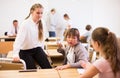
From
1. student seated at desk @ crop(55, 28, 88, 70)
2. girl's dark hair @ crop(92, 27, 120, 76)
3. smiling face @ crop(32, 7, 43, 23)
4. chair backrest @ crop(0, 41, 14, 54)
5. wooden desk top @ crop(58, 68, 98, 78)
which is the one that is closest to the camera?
girl's dark hair @ crop(92, 27, 120, 76)

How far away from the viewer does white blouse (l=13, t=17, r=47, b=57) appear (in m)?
3.41

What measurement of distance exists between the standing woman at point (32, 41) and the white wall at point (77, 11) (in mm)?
6587

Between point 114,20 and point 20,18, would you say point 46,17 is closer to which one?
point 20,18

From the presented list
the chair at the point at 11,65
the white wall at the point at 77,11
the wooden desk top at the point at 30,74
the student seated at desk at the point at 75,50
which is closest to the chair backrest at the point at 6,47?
the chair at the point at 11,65

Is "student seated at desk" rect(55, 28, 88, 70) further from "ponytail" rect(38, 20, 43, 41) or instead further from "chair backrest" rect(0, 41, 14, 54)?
"chair backrest" rect(0, 41, 14, 54)

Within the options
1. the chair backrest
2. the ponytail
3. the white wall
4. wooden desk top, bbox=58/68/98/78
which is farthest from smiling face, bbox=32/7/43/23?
the white wall

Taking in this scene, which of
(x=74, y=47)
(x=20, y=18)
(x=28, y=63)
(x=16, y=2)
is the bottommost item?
(x=28, y=63)

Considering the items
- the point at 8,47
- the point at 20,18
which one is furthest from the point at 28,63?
the point at 20,18

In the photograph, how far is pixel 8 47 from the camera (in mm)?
4746

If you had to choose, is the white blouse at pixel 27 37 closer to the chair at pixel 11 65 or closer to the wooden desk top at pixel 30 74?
the chair at pixel 11 65

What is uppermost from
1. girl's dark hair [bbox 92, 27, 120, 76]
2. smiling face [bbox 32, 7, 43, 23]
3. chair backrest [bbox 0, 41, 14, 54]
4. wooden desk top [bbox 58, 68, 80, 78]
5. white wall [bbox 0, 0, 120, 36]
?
white wall [bbox 0, 0, 120, 36]

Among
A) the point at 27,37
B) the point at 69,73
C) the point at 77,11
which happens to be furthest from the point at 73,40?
the point at 77,11

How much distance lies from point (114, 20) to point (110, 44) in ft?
30.4

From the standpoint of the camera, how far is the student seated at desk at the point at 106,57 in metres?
1.94
